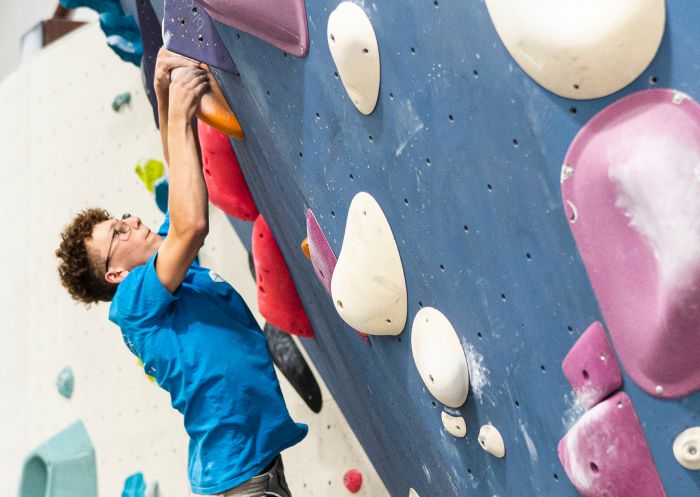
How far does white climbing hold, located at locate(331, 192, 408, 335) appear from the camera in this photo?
1.28 m

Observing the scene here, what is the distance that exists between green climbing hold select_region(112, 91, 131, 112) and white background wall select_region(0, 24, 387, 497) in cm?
2

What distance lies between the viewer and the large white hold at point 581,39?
883 mm

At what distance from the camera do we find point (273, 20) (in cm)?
125


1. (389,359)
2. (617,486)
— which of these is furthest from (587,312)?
(389,359)

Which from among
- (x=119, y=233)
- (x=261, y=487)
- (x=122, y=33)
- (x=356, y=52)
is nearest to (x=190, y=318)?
(x=119, y=233)

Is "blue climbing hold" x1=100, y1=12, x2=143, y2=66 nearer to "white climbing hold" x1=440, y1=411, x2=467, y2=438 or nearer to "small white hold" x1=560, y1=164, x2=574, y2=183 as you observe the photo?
"white climbing hold" x1=440, y1=411, x2=467, y2=438

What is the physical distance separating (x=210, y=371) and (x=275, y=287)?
429 millimetres

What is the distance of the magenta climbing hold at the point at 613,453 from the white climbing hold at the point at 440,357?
183 millimetres

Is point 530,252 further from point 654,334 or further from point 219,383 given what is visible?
point 219,383

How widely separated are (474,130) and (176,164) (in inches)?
28.6

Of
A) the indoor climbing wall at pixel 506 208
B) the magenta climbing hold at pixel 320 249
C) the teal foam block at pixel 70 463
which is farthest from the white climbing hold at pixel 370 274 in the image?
the teal foam block at pixel 70 463

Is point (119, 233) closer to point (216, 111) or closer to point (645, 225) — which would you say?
point (216, 111)

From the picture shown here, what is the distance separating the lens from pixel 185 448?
9.21 ft

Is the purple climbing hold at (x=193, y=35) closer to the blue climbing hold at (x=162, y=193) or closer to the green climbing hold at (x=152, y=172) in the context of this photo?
the blue climbing hold at (x=162, y=193)
